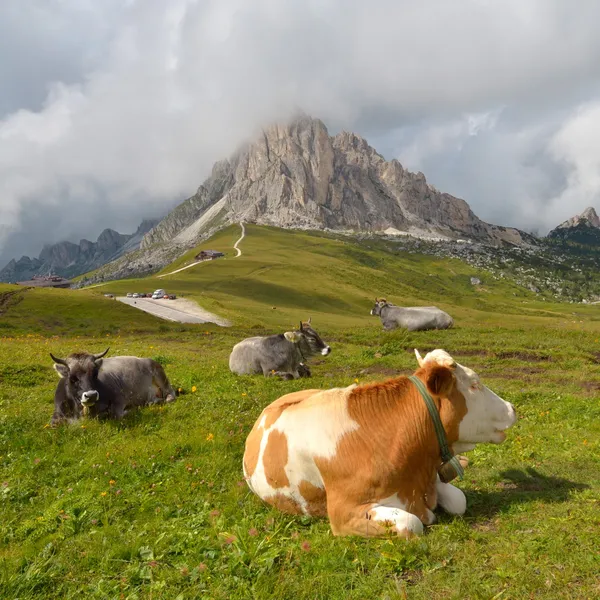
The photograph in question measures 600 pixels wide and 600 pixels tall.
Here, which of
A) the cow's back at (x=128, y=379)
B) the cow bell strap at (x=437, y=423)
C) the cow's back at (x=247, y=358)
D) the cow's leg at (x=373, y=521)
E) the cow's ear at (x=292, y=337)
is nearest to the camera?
the cow's leg at (x=373, y=521)

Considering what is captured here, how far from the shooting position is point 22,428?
10930 millimetres

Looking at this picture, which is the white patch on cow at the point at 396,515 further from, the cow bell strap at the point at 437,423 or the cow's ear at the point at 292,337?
the cow's ear at the point at 292,337

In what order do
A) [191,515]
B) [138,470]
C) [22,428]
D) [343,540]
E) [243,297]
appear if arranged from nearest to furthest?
1. [343,540]
2. [191,515]
3. [138,470]
4. [22,428]
5. [243,297]

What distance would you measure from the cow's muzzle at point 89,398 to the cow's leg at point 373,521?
25.3 feet

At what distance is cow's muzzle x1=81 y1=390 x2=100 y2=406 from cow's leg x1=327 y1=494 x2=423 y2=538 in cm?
771

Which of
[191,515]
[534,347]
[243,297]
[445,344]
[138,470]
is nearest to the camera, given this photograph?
[191,515]

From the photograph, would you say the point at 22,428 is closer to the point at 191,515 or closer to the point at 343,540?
the point at 191,515

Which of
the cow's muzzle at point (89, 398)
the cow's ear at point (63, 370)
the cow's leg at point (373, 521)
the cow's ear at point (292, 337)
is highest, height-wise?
the cow's ear at point (292, 337)

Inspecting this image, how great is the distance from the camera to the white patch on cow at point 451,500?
629 cm

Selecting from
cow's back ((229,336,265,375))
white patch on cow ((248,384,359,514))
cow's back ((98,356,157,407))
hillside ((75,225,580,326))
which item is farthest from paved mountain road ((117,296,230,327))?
white patch on cow ((248,384,359,514))

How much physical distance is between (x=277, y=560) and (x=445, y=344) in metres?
24.1

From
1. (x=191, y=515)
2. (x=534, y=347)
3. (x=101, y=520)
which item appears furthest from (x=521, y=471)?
(x=534, y=347)

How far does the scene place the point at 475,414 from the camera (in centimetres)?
644

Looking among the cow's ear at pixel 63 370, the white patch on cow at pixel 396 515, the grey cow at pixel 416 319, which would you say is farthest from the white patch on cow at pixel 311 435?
the grey cow at pixel 416 319
